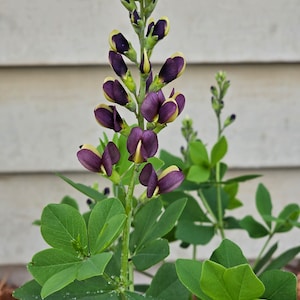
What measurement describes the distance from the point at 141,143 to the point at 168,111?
39 millimetres

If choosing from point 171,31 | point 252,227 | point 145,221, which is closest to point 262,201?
point 252,227

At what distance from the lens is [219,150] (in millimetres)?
795

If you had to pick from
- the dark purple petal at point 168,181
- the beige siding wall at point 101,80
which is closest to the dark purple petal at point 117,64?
the dark purple petal at point 168,181

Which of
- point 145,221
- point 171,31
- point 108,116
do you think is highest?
point 171,31

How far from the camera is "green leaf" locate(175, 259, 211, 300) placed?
1.63 ft

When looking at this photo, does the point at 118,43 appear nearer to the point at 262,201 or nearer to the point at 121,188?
the point at 121,188

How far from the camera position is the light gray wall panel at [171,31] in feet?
4.36

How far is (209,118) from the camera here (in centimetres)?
141

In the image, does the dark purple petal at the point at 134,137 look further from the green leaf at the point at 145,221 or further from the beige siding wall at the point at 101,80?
the beige siding wall at the point at 101,80

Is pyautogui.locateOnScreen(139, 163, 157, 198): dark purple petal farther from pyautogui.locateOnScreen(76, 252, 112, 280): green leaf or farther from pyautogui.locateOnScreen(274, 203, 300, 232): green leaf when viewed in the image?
pyautogui.locateOnScreen(274, 203, 300, 232): green leaf

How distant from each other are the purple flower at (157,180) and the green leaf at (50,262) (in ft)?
0.30

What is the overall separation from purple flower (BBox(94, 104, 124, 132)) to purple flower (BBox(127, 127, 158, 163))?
38mm

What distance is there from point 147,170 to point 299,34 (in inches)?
39.3

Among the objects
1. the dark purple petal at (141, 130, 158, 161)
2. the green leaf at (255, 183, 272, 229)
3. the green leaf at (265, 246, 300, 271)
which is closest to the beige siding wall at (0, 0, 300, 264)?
the green leaf at (255, 183, 272, 229)
